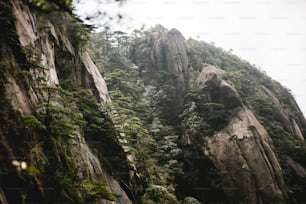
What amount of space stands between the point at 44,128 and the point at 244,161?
1257cm

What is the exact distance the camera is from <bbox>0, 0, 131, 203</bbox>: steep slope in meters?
6.56

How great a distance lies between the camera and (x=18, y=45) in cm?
820

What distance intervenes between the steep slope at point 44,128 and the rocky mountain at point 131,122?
0.03 meters

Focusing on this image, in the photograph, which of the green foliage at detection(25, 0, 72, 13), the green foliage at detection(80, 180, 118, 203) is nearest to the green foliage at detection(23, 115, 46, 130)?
the green foliage at detection(80, 180, 118, 203)

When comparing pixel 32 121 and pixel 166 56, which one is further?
pixel 166 56

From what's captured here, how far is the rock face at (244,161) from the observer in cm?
1598

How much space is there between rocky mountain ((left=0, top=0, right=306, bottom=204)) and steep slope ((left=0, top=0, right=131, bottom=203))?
1.3 inches

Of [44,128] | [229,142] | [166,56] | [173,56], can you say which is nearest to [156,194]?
[229,142]

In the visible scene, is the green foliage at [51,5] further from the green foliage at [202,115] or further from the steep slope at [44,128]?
the green foliage at [202,115]

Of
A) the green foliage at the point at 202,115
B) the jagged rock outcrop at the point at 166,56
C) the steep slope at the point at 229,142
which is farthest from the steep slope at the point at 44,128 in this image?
the jagged rock outcrop at the point at 166,56

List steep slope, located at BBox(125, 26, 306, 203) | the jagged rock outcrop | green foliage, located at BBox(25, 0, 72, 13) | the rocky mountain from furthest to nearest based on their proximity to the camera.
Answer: the jagged rock outcrop
steep slope, located at BBox(125, 26, 306, 203)
the rocky mountain
green foliage, located at BBox(25, 0, 72, 13)

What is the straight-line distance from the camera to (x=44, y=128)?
22.8ft

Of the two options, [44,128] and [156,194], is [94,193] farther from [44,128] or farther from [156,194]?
[156,194]

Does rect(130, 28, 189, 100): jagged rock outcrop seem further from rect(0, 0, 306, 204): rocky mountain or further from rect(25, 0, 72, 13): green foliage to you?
rect(25, 0, 72, 13): green foliage
